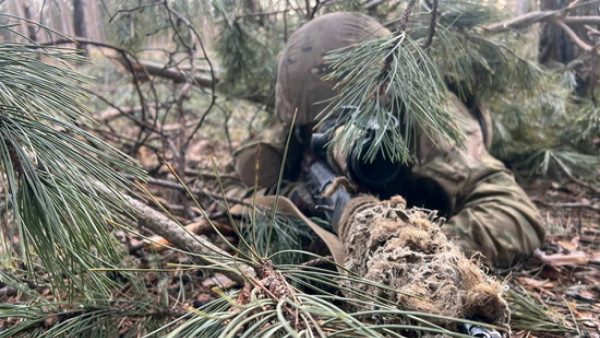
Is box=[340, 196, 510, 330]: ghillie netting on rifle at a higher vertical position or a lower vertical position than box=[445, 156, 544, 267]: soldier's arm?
higher

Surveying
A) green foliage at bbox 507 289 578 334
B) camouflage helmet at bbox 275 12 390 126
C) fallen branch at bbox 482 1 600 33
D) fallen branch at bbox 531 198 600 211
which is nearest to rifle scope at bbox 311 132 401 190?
green foliage at bbox 507 289 578 334

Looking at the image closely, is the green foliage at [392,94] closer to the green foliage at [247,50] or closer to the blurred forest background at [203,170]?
the blurred forest background at [203,170]

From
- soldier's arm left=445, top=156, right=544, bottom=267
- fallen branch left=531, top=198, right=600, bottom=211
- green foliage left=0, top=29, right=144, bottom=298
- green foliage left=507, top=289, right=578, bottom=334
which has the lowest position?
fallen branch left=531, top=198, right=600, bottom=211

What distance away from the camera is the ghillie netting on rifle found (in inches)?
27.7

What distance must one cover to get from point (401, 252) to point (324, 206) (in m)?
0.61

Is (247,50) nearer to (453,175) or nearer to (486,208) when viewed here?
(453,175)

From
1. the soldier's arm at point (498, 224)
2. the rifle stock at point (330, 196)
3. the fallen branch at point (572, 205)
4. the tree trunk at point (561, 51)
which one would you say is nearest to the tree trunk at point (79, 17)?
the rifle stock at point (330, 196)

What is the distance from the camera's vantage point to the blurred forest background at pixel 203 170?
71 centimetres

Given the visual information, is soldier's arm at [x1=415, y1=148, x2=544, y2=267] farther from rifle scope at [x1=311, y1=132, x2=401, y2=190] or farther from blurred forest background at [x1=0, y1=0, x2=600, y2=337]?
rifle scope at [x1=311, y1=132, x2=401, y2=190]

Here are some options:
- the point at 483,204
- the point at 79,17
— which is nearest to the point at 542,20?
the point at 483,204

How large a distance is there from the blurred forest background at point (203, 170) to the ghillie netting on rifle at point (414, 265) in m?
0.09

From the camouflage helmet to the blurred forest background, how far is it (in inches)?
8.9

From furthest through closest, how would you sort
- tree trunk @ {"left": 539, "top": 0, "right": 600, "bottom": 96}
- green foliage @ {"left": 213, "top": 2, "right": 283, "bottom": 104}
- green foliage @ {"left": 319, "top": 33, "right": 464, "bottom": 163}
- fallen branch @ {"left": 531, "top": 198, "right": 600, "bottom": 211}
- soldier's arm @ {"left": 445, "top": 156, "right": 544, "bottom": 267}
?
1. tree trunk @ {"left": 539, "top": 0, "right": 600, "bottom": 96}
2. green foliage @ {"left": 213, "top": 2, "right": 283, "bottom": 104}
3. fallen branch @ {"left": 531, "top": 198, "right": 600, "bottom": 211}
4. soldier's arm @ {"left": 445, "top": 156, "right": 544, "bottom": 267}
5. green foliage @ {"left": 319, "top": 33, "right": 464, "bottom": 163}

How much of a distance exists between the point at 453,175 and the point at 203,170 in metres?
1.67
